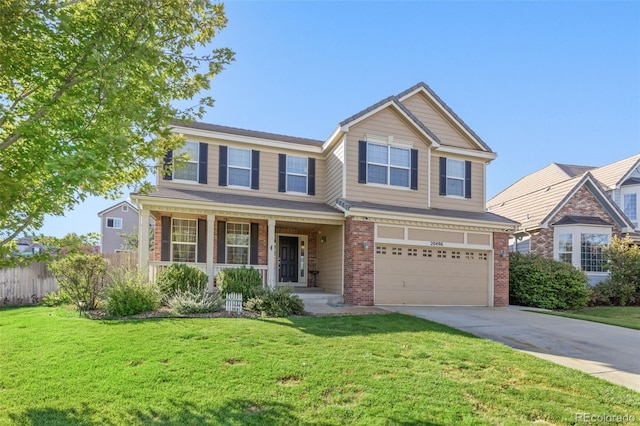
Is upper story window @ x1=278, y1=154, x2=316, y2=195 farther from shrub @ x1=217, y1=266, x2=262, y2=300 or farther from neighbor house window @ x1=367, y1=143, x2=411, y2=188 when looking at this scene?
shrub @ x1=217, y1=266, x2=262, y2=300

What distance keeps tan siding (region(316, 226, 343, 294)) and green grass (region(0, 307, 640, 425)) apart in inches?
238

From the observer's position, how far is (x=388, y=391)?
509cm

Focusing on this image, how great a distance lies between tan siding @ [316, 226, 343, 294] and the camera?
13930 millimetres

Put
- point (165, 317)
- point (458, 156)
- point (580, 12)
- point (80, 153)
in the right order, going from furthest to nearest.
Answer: point (458, 156), point (580, 12), point (165, 317), point (80, 153)

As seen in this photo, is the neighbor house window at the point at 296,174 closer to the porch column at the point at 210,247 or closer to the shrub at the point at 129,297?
the porch column at the point at 210,247

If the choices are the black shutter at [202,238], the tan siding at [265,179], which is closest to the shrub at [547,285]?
the tan siding at [265,179]

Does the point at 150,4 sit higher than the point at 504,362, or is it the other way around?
the point at 150,4

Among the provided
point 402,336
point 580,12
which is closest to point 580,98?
point 580,12

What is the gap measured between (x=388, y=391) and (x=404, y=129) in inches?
453

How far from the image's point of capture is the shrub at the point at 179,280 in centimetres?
1099

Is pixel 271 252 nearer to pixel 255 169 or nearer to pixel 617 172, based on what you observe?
pixel 255 169

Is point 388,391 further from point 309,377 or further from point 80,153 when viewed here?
point 80,153

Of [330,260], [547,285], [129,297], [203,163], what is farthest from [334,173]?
[547,285]

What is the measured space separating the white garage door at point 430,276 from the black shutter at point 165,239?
290 inches
